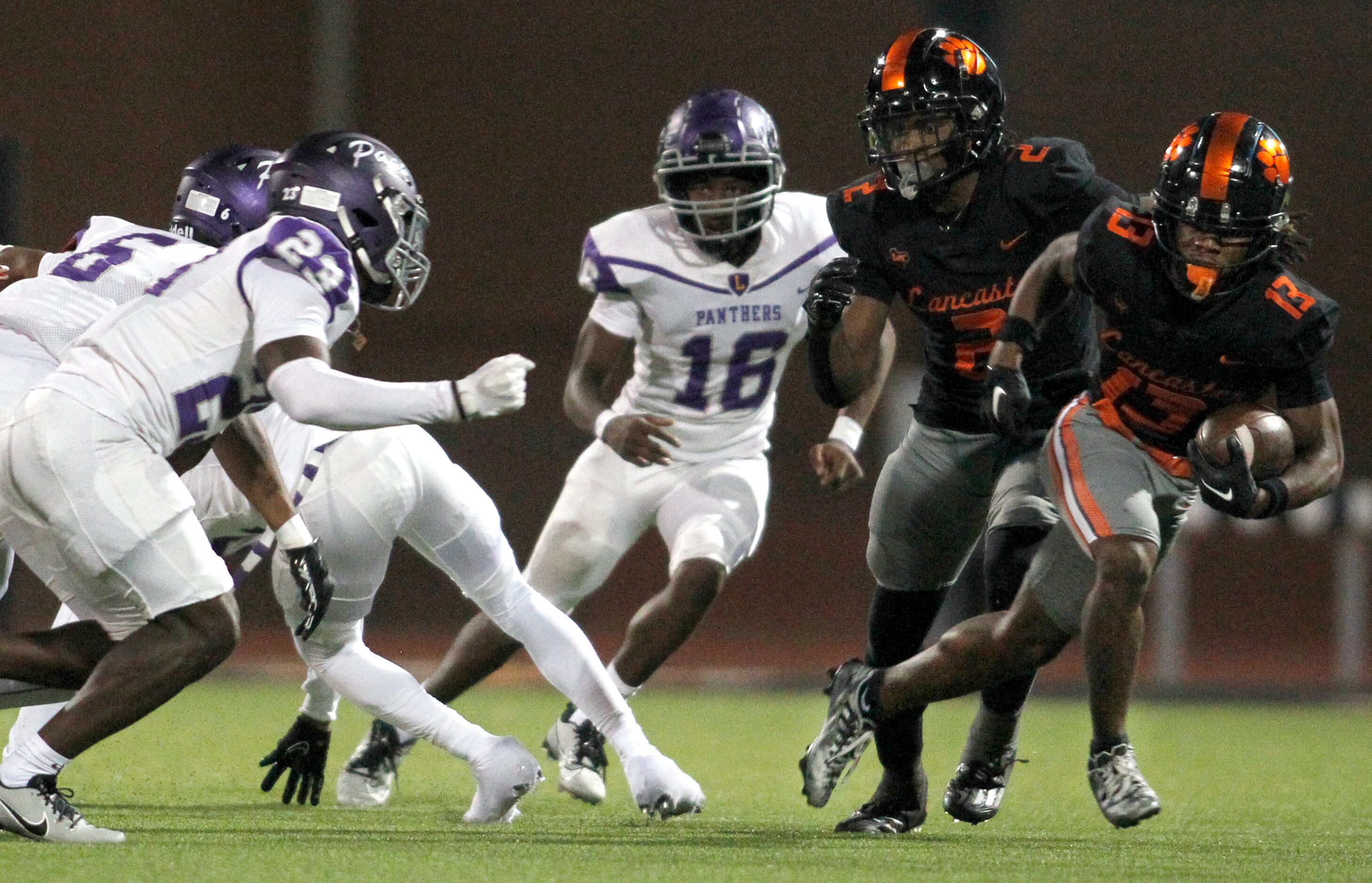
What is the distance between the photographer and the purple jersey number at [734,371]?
5.14 metres

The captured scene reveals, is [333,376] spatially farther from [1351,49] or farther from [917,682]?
[1351,49]

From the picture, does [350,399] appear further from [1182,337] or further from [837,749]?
[1182,337]

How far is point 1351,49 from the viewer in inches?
498

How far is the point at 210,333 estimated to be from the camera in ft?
12.1

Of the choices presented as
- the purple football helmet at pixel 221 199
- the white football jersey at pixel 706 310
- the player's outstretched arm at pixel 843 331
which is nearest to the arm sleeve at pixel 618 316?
the white football jersey at pixel 706 310

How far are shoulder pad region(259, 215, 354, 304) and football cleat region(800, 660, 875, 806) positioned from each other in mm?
1436

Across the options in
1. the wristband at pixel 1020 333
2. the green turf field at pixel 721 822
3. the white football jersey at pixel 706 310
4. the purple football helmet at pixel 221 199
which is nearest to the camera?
the green turf field at pixel 721 822

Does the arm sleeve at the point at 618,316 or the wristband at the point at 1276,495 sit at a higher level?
the wristband at the point at 1276,495

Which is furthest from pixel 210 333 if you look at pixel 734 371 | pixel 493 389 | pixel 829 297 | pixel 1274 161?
pixel 1274 161

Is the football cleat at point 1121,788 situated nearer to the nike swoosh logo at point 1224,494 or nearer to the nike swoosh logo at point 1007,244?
the nike swoosh logo at point 1224,494

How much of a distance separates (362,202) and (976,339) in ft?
4.78

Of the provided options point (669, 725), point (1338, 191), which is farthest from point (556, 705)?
point (1338, 191)

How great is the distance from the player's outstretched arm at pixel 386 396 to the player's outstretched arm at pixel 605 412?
3.30 feet

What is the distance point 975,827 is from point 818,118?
8.86m
